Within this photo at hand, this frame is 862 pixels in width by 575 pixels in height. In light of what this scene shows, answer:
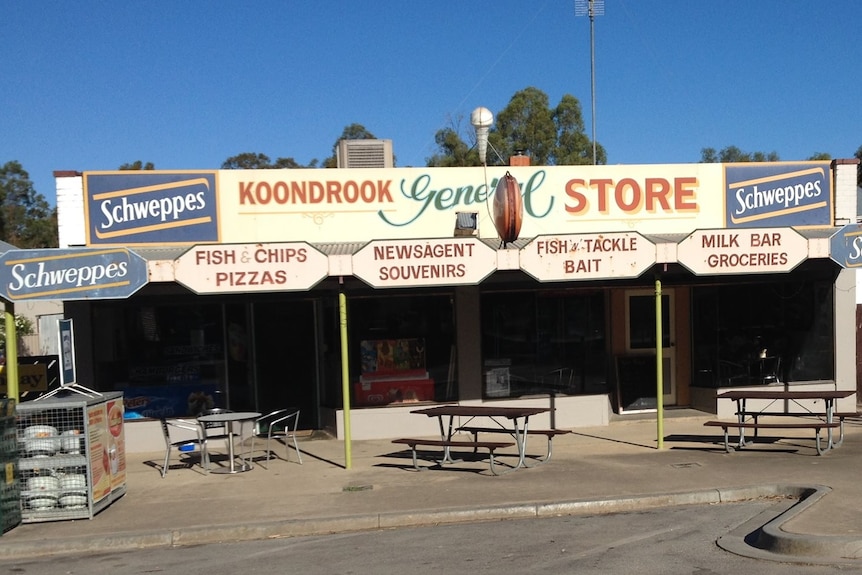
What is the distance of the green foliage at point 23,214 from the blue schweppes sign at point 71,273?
56082 mm

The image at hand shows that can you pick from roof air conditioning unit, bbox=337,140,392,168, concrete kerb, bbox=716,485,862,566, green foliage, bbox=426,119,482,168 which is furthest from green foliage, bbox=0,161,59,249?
concrete kerb, bbox=716,485,862,566

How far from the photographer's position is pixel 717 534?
7.90m

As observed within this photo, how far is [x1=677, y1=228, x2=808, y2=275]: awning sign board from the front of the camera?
11.8 meters

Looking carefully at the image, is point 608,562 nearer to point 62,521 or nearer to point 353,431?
point 62,521

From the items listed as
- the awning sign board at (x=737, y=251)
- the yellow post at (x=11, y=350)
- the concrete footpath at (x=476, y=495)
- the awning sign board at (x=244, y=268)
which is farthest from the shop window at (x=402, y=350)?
the yellow post at (x=11, y=350)

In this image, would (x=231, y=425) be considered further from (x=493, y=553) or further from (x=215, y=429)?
(x=493, y=553)

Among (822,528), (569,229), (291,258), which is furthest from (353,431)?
(822,528)

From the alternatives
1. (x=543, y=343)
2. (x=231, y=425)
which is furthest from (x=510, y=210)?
(x=231, y=425)

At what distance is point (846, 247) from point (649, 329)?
13.1 feet

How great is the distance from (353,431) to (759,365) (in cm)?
716

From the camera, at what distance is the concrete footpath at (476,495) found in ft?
27.0

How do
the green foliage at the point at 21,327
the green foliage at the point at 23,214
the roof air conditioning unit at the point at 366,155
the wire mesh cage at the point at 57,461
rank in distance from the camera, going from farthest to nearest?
the green foliage at the point at 23,214 < the green foliage at the point at 21,327 < the roof air conditioning unit at the point at 366,155 < the wire mesh cage at the point at 57,461

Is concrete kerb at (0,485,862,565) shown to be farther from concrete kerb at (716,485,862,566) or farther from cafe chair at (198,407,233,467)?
cafe chair at (198,407,233,467)

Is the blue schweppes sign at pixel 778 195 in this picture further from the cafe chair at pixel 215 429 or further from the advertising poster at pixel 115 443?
the advertising poster at pixel 115 443
